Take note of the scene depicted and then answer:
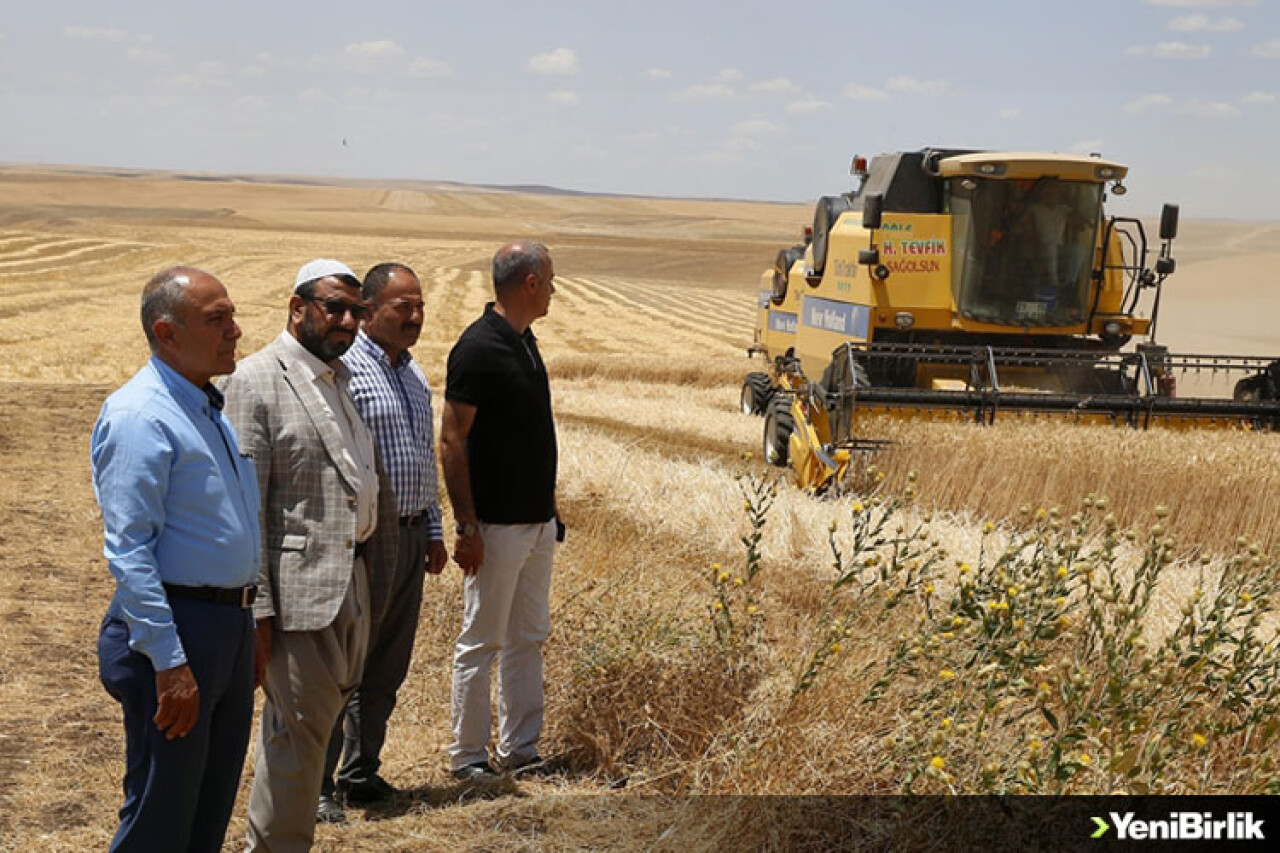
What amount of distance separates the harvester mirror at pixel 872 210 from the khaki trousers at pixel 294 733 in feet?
27.5

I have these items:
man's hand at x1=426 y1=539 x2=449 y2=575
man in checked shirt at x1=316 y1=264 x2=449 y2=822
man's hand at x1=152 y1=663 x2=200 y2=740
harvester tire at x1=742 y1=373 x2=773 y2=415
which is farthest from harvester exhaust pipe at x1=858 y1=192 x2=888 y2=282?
man's hand at x1=152 y1=663 x2=200 y2=740

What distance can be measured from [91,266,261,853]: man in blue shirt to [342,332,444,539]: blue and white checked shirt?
1.12m

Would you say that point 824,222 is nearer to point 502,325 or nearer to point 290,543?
point 502,325

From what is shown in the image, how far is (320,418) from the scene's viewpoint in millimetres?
3830

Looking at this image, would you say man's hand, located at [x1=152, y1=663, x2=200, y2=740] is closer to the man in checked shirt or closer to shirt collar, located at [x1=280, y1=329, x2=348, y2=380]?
shirt collar, located at [x1=280, y1=329, x2=348, y2=380]

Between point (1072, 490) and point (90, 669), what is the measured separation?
6.43m

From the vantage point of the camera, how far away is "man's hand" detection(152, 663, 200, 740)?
122 inches

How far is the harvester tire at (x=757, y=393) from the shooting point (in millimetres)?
17297

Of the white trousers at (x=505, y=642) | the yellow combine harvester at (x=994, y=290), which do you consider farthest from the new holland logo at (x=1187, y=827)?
the yellow combine harvester at (x=994, y=290)

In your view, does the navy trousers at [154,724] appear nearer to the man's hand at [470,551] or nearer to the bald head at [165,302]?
the bald head at [165,302]

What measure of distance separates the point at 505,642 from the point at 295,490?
4.79ft

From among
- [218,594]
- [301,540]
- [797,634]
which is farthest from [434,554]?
[797,634]

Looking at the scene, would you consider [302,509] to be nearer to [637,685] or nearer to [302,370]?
[302,370]

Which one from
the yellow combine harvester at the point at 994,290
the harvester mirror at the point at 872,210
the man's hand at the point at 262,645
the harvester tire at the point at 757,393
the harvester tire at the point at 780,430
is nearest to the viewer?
the man's hand at the point at 262,645
